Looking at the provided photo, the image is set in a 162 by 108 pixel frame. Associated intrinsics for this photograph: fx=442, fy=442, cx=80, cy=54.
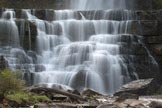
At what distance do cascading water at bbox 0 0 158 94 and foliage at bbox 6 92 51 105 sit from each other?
855 cm

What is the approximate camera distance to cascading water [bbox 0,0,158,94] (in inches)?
1003

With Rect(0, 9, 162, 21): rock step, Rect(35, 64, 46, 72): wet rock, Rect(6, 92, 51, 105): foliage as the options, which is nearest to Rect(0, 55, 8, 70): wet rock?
Rect(35, 64, 46, 72): wet rock

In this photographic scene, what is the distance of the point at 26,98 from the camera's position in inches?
581

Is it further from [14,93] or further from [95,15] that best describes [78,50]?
[14,93]

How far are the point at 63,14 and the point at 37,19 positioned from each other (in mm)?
2171

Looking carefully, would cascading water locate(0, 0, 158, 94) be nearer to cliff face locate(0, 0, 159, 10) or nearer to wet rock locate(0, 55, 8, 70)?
wet rock locate(0, 55, 8, 70)

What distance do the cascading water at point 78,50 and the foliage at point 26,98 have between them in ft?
28.1

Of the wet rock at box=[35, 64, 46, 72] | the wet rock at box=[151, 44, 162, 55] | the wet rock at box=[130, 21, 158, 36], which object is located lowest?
the wet rock at box=[35, 64, 46, 72]

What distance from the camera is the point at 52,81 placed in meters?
24.8

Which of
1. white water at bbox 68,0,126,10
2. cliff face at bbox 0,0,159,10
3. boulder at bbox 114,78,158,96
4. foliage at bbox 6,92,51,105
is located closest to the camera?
foliage at bbox 6,92,51,105

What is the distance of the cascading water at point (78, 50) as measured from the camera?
83.6 ft

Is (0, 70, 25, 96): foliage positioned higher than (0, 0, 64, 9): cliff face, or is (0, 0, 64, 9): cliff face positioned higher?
(0, 0, 64, 9): cliff face

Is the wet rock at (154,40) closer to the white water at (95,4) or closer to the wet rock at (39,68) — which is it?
the wet rock at (39,68)

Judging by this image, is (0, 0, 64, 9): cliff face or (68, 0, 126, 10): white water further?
(68, 0, 126, 10): white water
